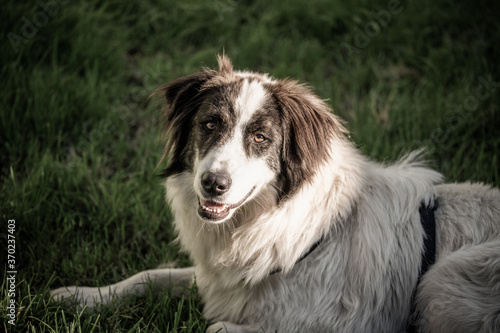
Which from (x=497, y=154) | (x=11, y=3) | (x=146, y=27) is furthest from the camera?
(x=146, y=27)

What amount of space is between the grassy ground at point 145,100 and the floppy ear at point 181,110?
101 centimetres

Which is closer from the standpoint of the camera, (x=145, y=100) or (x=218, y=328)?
(x=218, y=328)

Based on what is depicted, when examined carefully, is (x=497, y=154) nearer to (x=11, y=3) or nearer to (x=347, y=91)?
(x=347, y=91)

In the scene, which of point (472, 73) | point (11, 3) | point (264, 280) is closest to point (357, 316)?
point (264, 280)

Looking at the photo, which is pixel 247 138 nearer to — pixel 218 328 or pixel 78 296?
pixel 218 328

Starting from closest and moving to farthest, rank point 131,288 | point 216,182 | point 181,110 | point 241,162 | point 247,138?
point 216,182
point 241,162
point 247,138
point 181,110
point 131,288

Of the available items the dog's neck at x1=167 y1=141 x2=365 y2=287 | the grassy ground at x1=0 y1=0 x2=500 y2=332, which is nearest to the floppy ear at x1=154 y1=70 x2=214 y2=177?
the dog's neck at x1=167 y1=141 x2=365 y2=287

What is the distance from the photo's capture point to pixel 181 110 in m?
3.07

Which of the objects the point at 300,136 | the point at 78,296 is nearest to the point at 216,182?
the point at 300,136

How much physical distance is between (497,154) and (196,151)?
334 centimetres

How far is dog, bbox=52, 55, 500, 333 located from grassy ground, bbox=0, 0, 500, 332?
2.03 feet

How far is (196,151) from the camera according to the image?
2.89m

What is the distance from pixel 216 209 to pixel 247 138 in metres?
0.48

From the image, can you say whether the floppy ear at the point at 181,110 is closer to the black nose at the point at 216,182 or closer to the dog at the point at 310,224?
the dog at the point at 310,224
